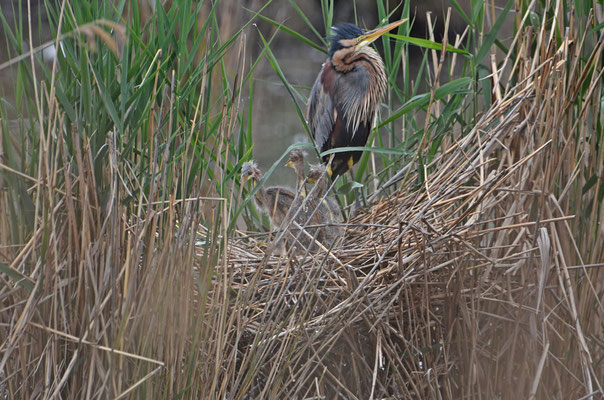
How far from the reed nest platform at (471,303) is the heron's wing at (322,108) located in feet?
3.42

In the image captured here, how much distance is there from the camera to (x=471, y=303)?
5.11 ft

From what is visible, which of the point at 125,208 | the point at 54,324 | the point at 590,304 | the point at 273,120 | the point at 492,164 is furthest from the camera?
the point at 273,120

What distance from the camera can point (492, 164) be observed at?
68.2 inches

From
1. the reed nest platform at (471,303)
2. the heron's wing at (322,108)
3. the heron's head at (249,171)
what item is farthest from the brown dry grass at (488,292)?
the heron's wing at (322,108)

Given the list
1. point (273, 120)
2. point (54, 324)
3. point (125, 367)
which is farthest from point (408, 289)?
point (273, 120)

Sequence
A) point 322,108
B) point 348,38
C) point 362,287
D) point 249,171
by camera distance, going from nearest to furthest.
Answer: point 362,287
point 249,171
point 348,38
point 322,108

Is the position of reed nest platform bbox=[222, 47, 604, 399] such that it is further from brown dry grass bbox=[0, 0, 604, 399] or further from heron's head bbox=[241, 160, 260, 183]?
heron's head bbox=[241, 160, 260, 183]

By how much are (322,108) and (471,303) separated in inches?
52.4

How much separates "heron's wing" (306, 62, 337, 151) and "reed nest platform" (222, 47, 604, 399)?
3.42 feet

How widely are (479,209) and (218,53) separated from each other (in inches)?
26.2

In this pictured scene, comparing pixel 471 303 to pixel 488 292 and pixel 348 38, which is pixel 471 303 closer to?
pixel 488 292

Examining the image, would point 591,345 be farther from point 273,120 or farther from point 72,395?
point 273,120

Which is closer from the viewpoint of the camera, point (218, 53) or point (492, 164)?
point (218, 53)

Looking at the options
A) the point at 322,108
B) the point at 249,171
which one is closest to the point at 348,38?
the point at 322,108
